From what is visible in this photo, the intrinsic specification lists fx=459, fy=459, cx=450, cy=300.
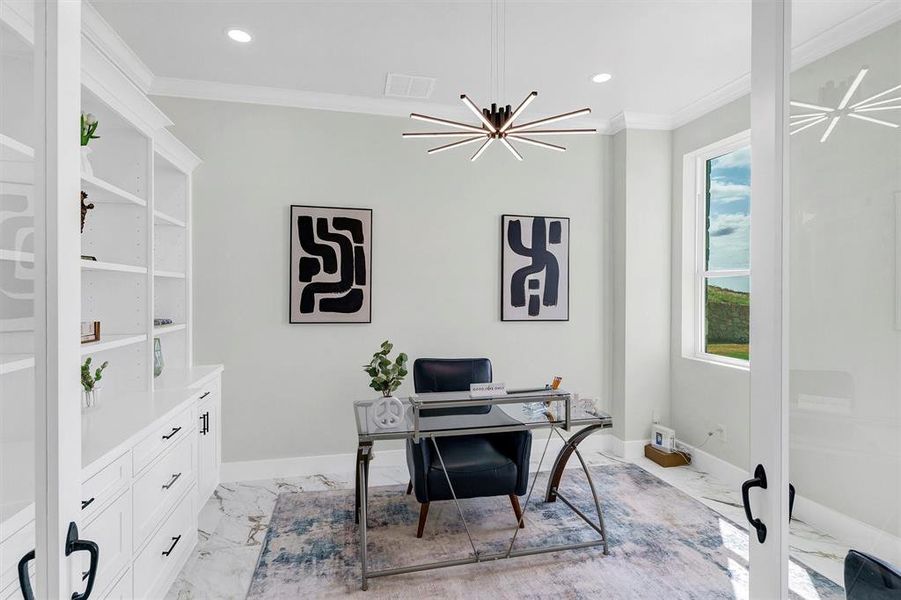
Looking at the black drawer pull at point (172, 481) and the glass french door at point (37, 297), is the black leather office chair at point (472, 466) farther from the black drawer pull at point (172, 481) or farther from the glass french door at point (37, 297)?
the glass french door at point (37, 297)

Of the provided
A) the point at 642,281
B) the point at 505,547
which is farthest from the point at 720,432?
the point at 505,547

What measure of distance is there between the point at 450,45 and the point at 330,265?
1727 millimetres

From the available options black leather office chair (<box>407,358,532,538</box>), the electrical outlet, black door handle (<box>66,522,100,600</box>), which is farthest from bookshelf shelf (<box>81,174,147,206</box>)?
the electrical outlet

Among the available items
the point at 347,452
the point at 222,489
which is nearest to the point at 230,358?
the point at 222,489

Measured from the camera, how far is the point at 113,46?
2684 mm

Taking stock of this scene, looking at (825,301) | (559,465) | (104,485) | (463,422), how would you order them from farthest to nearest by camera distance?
1. (559,465)
2. (463,422)
3. (104,485)
4. (825,301)

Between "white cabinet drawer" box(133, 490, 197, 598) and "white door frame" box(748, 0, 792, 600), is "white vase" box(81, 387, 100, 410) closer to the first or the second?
"white cabinet drawer" box(133, 490, 197, 598)

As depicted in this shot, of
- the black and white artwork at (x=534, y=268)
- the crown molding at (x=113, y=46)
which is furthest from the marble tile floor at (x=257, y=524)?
the crown molding at (x=113, y=46)

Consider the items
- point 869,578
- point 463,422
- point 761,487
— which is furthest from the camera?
point 463,422

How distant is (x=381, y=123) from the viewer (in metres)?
3.61

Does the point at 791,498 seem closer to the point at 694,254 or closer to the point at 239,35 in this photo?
the point at 694,254

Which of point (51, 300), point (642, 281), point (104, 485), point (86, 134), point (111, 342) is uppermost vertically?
point (86, 134)

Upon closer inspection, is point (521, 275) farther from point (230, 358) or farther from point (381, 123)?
point (230, 358)

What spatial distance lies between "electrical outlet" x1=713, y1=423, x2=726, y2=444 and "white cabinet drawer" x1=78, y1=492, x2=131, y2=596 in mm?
3681
